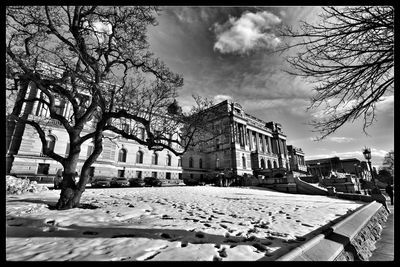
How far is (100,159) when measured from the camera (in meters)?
28.7

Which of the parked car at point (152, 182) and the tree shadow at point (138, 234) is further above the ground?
the parked car at point (152, 182)

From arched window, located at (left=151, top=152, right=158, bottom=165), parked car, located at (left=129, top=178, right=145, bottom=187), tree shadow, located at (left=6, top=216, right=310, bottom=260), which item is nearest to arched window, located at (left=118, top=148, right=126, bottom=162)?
arched window, located at (left=151, top=152, right=158, bottom=165)

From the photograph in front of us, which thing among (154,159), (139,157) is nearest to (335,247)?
(139,157)

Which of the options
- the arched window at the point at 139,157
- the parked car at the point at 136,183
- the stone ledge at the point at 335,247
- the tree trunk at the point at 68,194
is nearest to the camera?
the stone ledge at the point at 335,247

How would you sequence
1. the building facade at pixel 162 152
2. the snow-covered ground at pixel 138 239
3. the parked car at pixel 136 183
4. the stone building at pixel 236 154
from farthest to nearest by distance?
the stone building at pixel 236 154 < the building facade at pixel 162 152 < the parked car at pixel 136 183 < the snow-covered ground at pixel 138 239

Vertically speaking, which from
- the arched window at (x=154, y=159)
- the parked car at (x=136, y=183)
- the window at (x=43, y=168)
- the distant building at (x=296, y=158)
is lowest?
the parked car at (x=136, y=183)

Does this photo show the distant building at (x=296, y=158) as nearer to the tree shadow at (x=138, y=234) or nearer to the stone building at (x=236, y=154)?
the stone building at (x=236, y=154)

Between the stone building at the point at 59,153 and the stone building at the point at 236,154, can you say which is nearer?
the stone building at the point at 59,153

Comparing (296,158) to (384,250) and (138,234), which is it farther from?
(138,234)

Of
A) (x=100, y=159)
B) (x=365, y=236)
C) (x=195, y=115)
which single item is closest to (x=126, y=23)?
(x=195, y=115)

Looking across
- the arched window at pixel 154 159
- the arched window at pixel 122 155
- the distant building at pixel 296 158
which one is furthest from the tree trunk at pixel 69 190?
the distant building at pixel 296 158

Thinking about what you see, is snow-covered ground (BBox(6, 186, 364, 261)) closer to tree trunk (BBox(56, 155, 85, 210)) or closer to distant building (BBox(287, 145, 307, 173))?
tree trunk (BBox(56, 155, 85, 210))
